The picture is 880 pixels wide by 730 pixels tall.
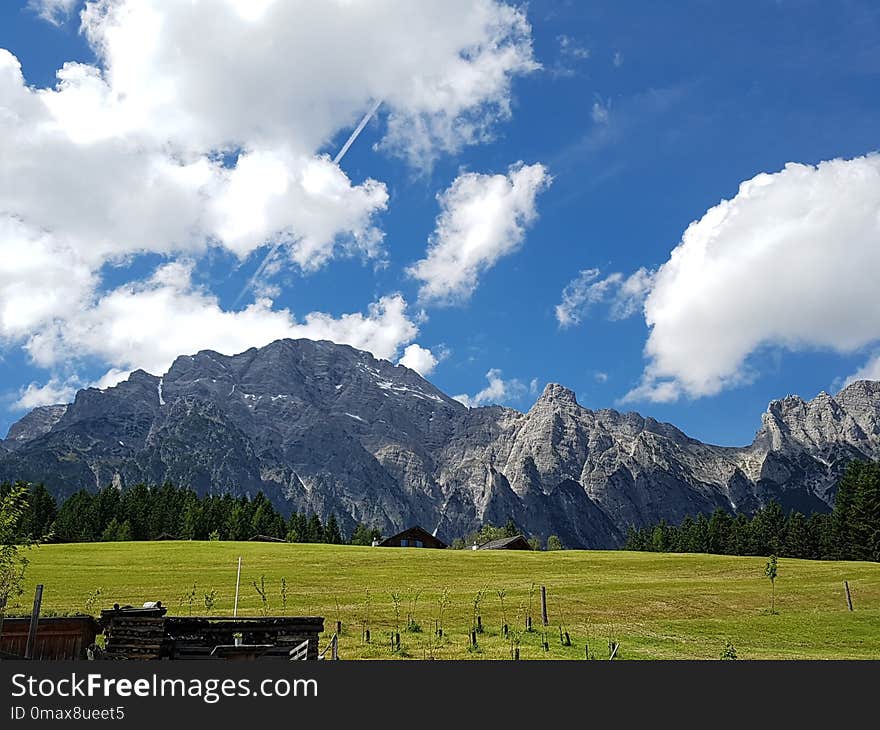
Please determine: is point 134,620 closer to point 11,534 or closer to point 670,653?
point 11,534

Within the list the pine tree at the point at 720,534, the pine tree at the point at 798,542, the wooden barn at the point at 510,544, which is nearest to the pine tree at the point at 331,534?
the wooden barn at the point at 510,544

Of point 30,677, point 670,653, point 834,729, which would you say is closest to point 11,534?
point 30,677

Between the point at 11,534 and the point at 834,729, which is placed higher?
the point at 11,534

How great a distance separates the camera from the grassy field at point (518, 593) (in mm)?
38812

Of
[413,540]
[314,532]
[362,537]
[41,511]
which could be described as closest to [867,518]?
[413,540]

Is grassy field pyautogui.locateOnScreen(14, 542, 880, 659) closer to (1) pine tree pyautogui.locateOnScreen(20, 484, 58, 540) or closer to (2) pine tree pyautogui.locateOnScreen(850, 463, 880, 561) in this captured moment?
(2) pine tree pyautogui.locateOnScreen(850, 463, 880, 561)

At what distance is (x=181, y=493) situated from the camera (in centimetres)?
16062

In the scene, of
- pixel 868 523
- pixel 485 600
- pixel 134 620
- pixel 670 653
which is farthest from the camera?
pixel 868 523

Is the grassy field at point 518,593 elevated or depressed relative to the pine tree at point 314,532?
depressed

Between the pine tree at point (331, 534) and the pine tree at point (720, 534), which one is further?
the pine tree at point (331, 534)

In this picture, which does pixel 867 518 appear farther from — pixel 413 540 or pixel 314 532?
pixel 314 532

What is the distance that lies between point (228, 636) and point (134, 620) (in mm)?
3123

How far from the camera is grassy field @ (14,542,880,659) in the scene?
38.8 m

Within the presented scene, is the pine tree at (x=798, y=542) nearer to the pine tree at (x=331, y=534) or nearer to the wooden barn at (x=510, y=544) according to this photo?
the wooden barn at (x=510, y=544)
